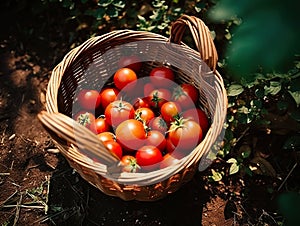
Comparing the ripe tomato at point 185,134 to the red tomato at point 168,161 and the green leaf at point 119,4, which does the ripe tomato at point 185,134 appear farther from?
the green leaf at point 119,4

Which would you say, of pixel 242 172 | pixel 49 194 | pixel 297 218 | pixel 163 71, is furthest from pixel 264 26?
pixel 49 194

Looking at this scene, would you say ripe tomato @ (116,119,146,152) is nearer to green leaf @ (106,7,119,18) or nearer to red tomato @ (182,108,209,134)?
red tomato @ (182,108,209,134)

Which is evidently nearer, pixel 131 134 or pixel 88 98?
pixel 131 134

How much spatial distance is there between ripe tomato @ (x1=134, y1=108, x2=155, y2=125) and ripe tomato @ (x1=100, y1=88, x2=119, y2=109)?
0.14 m

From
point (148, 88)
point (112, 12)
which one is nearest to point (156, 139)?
point (148, 88)

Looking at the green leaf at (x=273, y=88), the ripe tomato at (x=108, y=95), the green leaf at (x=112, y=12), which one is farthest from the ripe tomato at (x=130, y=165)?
the green leaf at (x=112, y=12)

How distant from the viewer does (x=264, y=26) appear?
1026mm

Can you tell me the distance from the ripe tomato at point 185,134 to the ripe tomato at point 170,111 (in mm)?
55

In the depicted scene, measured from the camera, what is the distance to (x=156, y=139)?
5.40ft

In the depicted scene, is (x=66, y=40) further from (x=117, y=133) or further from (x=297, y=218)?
(x=297, y=218)

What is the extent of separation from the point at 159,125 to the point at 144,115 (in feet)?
0.29

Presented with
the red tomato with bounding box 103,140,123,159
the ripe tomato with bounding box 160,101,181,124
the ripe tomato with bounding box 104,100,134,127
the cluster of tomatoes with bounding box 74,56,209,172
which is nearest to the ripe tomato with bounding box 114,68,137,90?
the cluster of tomatoes with bounding box 74,56,209,172

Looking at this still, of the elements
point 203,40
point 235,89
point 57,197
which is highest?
point 203,40

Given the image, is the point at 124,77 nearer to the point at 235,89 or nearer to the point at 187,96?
the point at 187,96
